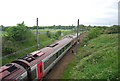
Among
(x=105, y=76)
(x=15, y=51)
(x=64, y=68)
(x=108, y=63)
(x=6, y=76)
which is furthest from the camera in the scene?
(x=15, y=51)

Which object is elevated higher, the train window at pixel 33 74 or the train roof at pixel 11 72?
the train roof at pixel 11 72

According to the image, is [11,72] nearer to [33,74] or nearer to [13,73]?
[13,73]

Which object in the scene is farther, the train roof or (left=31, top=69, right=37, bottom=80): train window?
(left=31, top=69, right=37, bottom=80): train window

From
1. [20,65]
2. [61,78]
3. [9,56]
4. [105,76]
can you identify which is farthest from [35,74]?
[9,56]

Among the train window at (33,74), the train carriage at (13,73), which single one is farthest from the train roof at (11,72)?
the train window at (33,74)

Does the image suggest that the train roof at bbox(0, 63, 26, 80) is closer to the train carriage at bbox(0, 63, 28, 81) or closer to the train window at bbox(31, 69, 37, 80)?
the train carriage at bbox(0, 63, 28, 81)

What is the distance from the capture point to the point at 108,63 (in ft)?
39.2

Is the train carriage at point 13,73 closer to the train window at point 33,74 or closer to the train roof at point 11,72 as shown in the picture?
the train roof at point 11,72

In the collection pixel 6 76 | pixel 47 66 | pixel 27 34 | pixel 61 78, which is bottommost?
pixel 61 78

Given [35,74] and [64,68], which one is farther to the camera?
[64,68]

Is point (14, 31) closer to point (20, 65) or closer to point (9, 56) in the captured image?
point (9, 56)

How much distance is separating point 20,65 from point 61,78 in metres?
5.88

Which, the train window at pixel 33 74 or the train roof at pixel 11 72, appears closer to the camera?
the train roof at pixel 11 72

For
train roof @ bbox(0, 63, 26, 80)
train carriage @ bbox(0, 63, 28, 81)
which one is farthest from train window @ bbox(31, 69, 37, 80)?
train roof @ bbox(0, 63, 26, 80)
